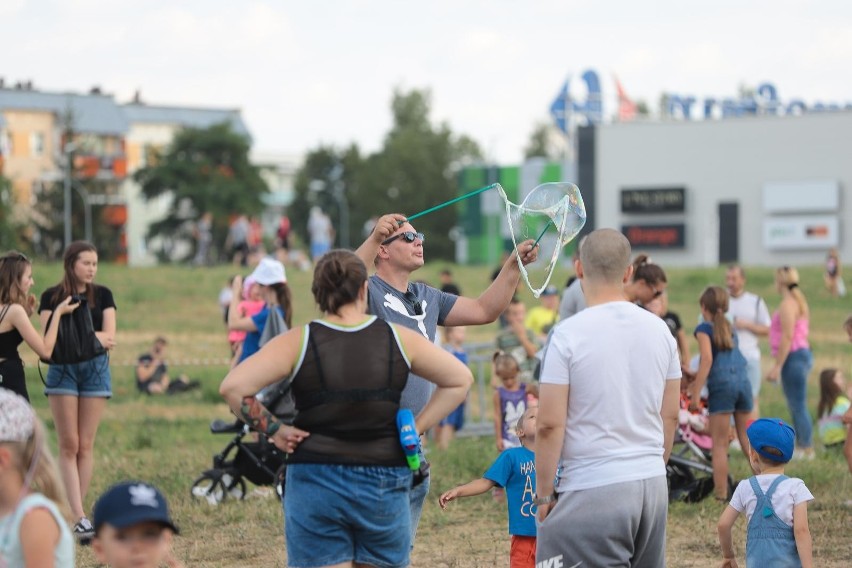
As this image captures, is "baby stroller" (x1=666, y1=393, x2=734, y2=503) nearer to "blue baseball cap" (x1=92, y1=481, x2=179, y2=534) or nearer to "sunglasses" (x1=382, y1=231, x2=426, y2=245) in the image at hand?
"sunglasses" (x1=382, y1=231, x2=426, y2=245)

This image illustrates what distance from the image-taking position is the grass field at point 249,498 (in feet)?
27.2

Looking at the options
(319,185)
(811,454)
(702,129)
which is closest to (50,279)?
(811,454)

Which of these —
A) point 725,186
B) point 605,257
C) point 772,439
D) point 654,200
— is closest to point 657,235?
point 654,200

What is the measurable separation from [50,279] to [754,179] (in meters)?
40.1

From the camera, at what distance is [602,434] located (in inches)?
190

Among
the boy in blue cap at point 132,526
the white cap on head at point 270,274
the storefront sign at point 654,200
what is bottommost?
the boy in blue cap at point 132,526

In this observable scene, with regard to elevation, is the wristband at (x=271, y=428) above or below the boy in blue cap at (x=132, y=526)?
above

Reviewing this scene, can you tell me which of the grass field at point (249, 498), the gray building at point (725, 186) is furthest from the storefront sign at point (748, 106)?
the grass field at point (249, 498)

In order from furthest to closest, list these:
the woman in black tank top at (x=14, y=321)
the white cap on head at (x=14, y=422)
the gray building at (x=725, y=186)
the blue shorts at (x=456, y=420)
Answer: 1. the gray building at (x=725, y=186)
2. the blue shorts at (x=456, y=420)
3. the woman in black tank top at (x=14, y=321)
4. the white cap on head at (x=14, y=422)

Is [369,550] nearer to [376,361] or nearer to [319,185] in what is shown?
→ [376,361]

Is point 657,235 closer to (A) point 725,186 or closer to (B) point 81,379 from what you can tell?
(A) point 725,186

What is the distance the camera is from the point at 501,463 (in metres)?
6.56

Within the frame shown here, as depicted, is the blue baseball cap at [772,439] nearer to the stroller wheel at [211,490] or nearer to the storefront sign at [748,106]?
the stroller wheel at [211,490]

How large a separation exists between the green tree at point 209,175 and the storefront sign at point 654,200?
1216 inches
